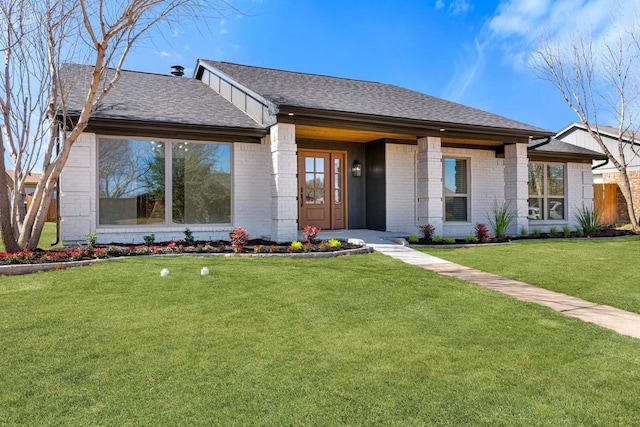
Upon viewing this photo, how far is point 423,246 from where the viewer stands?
9.70m

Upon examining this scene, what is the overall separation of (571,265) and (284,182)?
5.72 metres

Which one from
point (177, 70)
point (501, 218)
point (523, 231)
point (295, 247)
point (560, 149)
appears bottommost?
point (295, 247)

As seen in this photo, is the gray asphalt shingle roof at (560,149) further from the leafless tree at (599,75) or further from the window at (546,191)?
the leafless tree at (599,75)

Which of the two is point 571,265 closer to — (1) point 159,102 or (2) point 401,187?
(2) point 401,187

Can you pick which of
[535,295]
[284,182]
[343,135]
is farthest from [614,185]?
[535,295]

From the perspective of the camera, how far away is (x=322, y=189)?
1227 centimetres

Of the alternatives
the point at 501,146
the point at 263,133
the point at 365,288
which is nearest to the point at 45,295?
the point at 365,288

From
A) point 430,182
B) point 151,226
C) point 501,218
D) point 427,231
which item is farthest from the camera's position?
point 501,218

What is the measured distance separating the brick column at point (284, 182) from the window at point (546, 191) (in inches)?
361

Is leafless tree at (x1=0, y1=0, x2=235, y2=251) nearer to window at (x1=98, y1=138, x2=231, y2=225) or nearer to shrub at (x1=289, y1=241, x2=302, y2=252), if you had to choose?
window at (x1=98, y1=138, x2=231, y2=225)

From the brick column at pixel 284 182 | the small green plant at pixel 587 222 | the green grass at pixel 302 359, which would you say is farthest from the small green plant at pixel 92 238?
the small green plant at pixel 587 222

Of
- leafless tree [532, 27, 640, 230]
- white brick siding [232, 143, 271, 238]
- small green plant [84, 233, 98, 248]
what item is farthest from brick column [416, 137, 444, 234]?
leafless tree [532, 27, 640, 230]

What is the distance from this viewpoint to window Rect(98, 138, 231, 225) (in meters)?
9.20

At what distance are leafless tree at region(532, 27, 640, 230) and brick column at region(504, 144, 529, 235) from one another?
22.5ft
